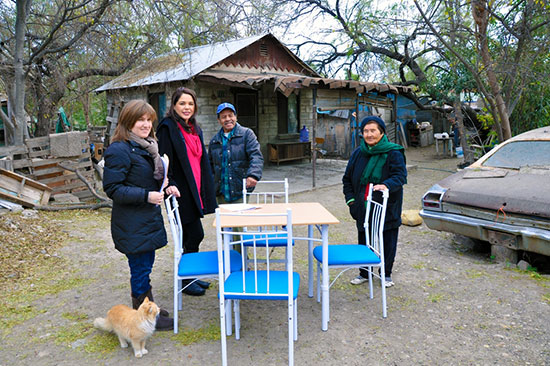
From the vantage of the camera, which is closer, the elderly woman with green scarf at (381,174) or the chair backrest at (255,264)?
the chair backrest at (255,264)

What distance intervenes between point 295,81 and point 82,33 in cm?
432

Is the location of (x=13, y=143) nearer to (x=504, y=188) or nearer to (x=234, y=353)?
(x=234, y=353)

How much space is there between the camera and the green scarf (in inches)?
157

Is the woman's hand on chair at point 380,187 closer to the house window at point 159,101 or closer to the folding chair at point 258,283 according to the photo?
the folding chair at point 258,283

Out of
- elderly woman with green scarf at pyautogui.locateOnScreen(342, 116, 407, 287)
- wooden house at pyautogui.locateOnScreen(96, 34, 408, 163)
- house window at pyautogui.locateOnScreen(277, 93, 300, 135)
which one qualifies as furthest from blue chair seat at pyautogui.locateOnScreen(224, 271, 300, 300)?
house window at pyautogui.locateOnScreen(277, 93, 300, 135)

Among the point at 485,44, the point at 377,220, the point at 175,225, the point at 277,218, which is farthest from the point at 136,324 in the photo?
the point at 485,44

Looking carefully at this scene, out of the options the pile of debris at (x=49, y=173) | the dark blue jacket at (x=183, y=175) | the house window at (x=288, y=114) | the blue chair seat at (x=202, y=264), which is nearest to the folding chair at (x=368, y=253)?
the blue chair seat at (x=202, y=264)

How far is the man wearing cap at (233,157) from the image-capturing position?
4301 millimetres

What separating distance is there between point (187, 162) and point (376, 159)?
1.79m

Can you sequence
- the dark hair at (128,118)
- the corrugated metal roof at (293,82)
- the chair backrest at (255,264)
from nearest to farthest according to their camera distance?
the chair backrest at (255,264), the dark hair at (128,118), the corrugated metal roof at (293,82)

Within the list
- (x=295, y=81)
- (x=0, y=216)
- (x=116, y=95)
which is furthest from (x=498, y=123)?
(x=116, y=95)

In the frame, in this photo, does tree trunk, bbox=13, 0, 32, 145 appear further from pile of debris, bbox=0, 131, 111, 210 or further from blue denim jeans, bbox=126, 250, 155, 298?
blue denim jeans, bbox=126, 250, 155, 298

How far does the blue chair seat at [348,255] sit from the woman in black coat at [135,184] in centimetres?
134

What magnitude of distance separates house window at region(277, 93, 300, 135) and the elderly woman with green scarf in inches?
369
